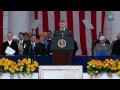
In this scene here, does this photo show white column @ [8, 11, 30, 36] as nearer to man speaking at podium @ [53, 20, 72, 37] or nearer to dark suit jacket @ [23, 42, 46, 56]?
dark suit jacket @ [23, 42, 46, 56]

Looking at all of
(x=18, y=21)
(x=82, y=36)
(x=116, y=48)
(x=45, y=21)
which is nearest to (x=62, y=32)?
(x=116, y=48)

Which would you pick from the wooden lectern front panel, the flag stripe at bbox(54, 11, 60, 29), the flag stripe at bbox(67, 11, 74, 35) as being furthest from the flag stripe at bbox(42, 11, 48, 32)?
the wooden lectern front panel

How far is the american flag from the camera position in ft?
62.4

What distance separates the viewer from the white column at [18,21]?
1902cm

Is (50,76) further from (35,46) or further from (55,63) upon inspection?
(35,46)

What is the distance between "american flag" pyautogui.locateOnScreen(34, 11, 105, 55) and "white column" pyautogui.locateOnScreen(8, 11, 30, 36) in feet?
1.56

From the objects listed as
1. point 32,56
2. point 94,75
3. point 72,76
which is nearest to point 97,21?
point 32,56

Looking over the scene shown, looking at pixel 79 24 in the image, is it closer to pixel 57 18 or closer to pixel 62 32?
pixel 57 18

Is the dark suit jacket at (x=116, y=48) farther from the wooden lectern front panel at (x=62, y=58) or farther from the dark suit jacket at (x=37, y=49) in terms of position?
the wooden lectern front panel at (x=62, y=58)

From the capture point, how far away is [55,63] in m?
12.9

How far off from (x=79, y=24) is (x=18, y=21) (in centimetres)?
213

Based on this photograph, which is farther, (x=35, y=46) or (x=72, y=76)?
(x=35, y=46)
